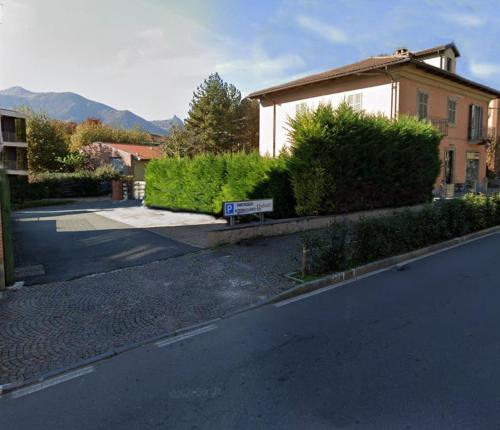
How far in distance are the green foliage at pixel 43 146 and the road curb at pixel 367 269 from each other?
1552 inches

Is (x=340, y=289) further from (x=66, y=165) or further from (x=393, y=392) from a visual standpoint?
(x=66, y=165)

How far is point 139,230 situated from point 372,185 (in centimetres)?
808

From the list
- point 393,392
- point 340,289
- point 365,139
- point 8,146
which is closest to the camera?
point 393,392

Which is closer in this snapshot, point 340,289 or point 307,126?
point 340,289

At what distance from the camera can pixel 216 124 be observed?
4062cm

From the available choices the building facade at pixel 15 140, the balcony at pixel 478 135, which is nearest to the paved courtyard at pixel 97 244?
the balcony at pixel 478 135

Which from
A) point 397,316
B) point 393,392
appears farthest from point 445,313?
point 393,392

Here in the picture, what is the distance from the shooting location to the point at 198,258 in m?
8.22

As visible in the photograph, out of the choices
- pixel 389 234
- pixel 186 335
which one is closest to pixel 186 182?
pixel 389 234

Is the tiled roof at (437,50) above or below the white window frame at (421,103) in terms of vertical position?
above

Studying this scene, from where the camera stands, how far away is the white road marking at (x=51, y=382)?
354 centimetres

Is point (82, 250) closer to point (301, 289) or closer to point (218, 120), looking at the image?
point (301, 289)

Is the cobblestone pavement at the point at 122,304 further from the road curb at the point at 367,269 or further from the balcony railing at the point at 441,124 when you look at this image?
the balcony railing at the point at 441,124

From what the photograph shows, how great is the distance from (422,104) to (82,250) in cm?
1941
